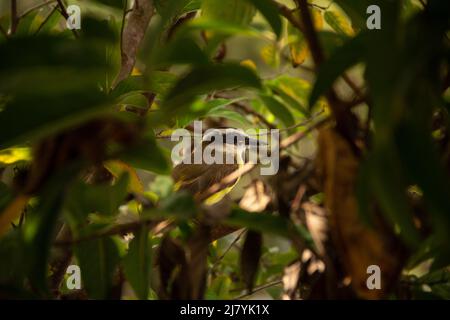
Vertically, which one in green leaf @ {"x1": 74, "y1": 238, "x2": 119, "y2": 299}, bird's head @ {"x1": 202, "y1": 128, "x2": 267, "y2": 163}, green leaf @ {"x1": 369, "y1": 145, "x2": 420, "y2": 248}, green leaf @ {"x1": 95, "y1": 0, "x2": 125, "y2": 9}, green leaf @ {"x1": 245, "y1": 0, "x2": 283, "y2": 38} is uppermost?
green leaf @ {"x1": 95, "y1": 0, "x2": 125, "y2": 9}

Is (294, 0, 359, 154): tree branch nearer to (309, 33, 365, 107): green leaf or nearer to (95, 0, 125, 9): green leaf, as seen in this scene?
(309, 33, 365, 107): green leaf

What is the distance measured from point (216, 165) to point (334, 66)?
0.46 meters

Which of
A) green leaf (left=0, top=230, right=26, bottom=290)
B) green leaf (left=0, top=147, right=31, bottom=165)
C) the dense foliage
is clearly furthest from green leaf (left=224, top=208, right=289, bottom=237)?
green leaf (left=0, top=147, right=31, bottom=165)

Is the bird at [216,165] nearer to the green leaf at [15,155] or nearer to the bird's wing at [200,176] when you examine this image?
the bird's wing at [200,176]

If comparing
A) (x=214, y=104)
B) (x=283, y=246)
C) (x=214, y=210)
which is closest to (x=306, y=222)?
(x=214, y=210)

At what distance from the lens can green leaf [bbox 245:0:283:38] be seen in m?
0.61

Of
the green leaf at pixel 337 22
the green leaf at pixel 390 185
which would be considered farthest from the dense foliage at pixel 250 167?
the green leaf at pixel 337 22

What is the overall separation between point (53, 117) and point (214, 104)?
578 millimetres

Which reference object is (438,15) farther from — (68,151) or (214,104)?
(214,104)

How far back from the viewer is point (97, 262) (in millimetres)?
686

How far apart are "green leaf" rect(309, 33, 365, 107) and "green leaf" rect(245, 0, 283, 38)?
0.11 m

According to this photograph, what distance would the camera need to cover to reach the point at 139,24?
120cm

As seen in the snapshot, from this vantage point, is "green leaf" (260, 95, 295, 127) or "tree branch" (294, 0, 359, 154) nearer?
"tree branch" (294, 0, 359, 154)
